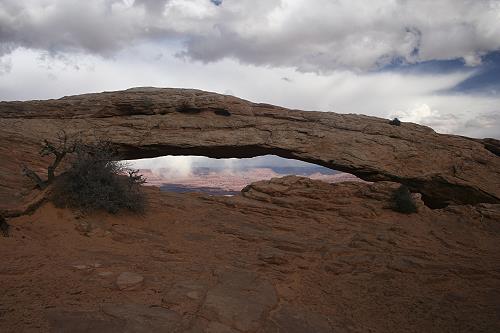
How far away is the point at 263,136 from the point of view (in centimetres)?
1897

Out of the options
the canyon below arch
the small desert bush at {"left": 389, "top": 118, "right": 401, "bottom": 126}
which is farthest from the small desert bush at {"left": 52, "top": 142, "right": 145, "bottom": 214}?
the small desert bush at {"left": 389, "top": 118, "right": 401, "bottom": 126}

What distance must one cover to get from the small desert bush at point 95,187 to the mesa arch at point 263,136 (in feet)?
23.8

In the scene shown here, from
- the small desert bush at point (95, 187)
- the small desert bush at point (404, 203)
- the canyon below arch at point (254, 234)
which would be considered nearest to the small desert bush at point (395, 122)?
the canyon below arch at point (254, 234)

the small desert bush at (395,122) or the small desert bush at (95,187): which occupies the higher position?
the small desert bush at (395,122)

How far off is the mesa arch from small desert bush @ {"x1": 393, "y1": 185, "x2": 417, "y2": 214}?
298cm

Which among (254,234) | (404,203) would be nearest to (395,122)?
(404,203)

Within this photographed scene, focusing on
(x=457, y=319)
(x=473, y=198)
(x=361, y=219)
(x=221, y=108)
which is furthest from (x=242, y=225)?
(x=473, y=198)

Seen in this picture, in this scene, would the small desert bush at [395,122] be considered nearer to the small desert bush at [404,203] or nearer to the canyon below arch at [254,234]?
the canyon below arch at [254,234]

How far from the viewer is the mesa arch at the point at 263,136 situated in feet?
59.7

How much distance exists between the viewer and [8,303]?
485 centimetres

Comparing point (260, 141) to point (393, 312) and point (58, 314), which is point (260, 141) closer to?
point (393, 312)

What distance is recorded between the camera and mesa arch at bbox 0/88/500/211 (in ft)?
59.7

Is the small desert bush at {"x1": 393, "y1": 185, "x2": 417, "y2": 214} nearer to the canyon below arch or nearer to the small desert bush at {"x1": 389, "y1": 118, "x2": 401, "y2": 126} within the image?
the canyon below arch

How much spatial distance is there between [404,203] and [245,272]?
9472mm
